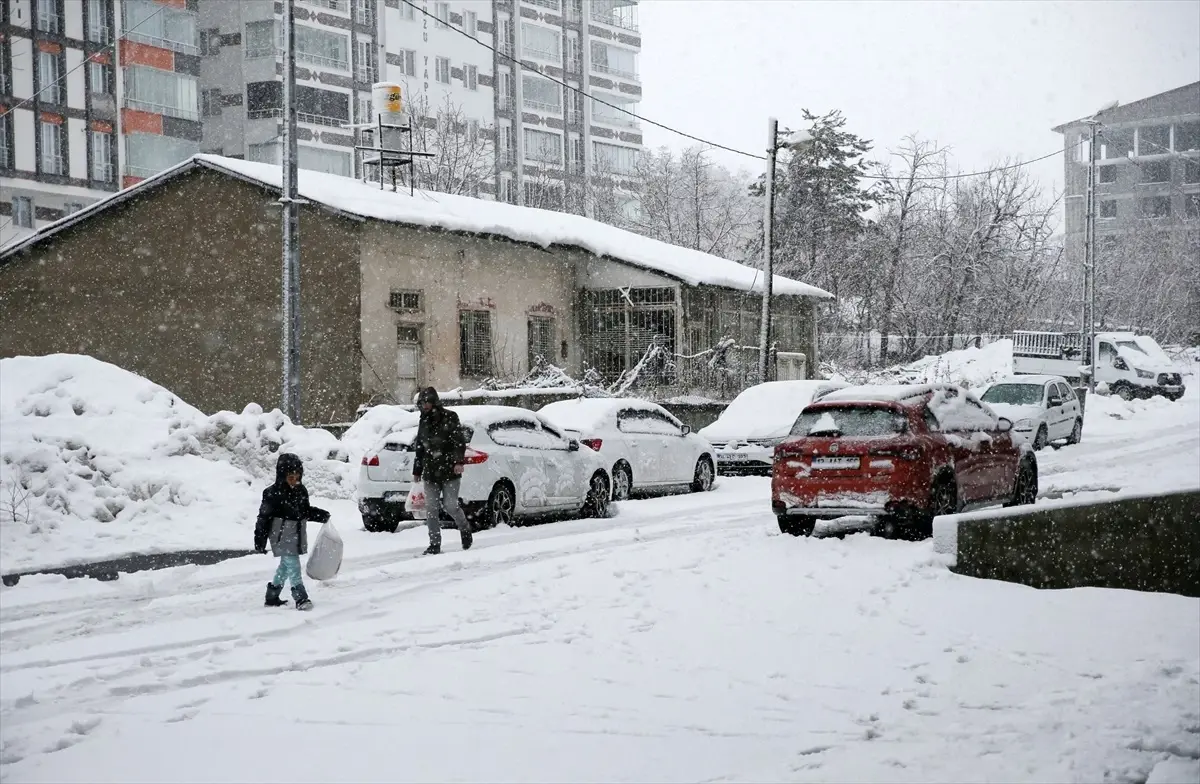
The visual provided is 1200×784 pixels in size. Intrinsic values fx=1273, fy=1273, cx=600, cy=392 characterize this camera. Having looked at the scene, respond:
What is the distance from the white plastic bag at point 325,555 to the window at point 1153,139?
3761 inches

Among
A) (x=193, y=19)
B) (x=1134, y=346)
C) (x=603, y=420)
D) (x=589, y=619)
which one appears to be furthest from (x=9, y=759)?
(x=193, y=19)

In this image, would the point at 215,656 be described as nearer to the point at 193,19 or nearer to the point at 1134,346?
the point at 1134,346

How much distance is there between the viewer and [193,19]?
60219mm

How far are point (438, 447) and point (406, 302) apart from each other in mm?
14215

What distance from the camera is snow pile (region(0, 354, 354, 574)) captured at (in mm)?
13867

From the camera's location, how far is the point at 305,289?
1035 inches

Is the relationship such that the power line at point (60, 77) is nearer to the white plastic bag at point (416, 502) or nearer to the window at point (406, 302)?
the window at point (406, 302)

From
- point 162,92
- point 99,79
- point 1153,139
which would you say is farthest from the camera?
point 1153,139

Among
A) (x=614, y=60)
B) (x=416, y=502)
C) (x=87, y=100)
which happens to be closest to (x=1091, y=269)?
(x=416, y=502)

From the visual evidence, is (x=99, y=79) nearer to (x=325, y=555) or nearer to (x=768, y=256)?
(x=768, y=256)

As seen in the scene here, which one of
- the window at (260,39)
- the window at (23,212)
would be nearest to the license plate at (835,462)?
the window at (23,212)

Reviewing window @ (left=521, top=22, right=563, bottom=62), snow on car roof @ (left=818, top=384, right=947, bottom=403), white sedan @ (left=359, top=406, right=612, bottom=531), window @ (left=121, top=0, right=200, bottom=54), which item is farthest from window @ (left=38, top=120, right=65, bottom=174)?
snow on car roof @ (left=818, top=384, right=947, bottom=403)

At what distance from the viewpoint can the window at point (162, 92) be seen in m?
57.6

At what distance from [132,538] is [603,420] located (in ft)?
24.8
